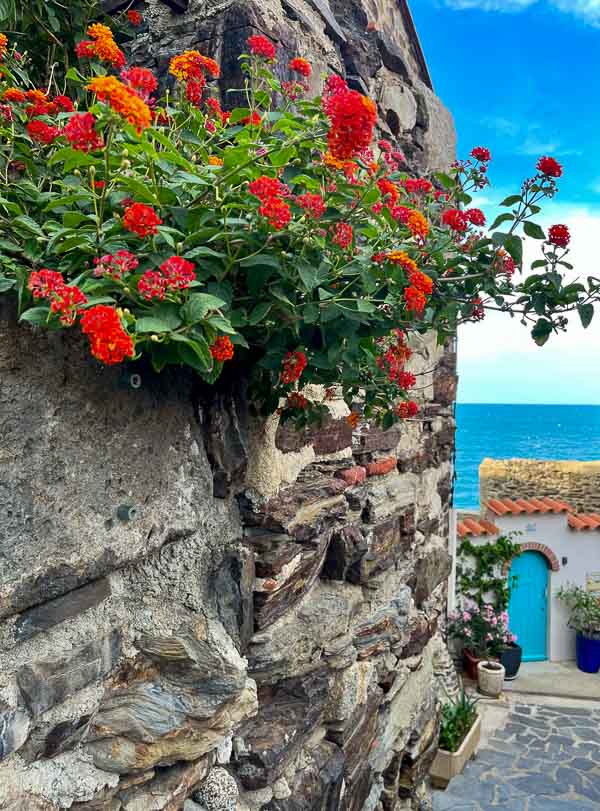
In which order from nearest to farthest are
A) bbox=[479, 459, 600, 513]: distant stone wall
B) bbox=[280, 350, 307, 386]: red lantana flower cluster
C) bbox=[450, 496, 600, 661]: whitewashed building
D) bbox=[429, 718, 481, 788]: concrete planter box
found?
bbox=[280, 350, 307, 386]: red lantana flower cluster, bbox=[429, 718, 481, 788]: concrete planter box, bbox=[450, 496, 600, 661]: whitewashed building, bbox=[479, 459, 600, 513]: distant stone wall

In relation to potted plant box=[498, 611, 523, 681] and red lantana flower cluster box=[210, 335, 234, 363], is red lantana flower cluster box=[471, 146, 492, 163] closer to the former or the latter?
red lantana flower cluster box=[210, 335, 234, 363]

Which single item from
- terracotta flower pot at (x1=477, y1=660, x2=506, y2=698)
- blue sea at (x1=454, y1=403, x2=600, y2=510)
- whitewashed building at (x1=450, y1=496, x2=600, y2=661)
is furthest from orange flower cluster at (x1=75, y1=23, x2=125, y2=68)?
blue sea at (x1=454, y1=403, x2=600, y2=510)

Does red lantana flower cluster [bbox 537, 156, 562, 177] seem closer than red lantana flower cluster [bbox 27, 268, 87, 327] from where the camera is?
No

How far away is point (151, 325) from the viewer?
0.80 metres

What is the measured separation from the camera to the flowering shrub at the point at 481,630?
7441mm

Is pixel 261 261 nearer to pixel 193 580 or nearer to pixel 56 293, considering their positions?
pixel 56 293

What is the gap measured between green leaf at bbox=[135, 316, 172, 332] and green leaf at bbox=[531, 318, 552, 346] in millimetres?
916

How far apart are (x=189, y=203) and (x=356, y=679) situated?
1470 mm

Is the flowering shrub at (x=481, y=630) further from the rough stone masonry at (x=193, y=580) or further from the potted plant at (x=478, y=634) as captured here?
the rough stone masonry at (x=193, y=580)

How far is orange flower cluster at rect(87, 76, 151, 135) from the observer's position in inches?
30.0

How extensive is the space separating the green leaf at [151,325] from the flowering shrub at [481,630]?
7.35 meters

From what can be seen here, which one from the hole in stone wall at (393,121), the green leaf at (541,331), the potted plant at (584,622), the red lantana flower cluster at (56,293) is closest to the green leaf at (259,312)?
the red lantana flower cluster at (56,293)

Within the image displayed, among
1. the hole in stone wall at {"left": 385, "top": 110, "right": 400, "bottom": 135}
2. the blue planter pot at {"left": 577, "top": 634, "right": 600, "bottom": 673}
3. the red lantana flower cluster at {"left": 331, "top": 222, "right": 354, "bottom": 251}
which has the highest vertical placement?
the hole in stone wall at {"left": 385, "top": 110, "right": 400, "bottom": 135}

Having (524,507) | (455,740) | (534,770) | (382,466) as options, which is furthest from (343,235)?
(524,507)
